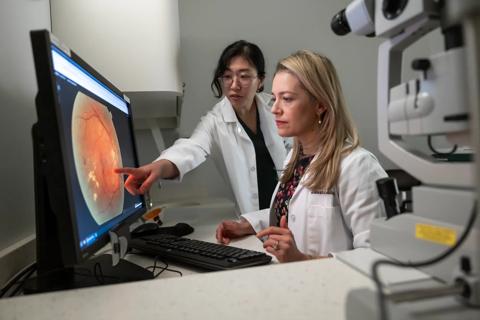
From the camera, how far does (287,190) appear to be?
1.31 metres

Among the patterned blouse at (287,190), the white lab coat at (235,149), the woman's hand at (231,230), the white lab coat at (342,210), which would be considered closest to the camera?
the white lab coat at (342,210)

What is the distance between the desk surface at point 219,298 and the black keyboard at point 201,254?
0.19 m

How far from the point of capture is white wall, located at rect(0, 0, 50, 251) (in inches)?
36.4

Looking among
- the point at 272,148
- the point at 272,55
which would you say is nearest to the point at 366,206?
the point at 272,148

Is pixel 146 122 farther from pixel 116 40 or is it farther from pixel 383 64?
pixel 383 64

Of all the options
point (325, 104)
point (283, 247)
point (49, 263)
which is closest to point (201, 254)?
point (283, 247)

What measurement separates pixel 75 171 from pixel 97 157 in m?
0.13

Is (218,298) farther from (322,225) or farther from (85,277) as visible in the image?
(322,225)

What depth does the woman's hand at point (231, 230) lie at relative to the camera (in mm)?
1131

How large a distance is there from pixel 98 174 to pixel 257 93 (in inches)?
56.4

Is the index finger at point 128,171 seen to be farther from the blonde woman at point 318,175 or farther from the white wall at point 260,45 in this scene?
the white wall at point 260,45

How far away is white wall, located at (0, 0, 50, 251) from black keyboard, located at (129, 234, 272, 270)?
312mm

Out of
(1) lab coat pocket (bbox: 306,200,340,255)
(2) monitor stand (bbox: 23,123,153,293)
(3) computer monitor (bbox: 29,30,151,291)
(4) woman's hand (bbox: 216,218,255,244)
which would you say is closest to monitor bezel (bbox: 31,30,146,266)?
(3) computer monitor (bbox: 29,30,151,291)

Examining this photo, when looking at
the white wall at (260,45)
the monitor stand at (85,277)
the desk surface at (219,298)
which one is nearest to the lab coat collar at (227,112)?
the white wall at (260,45)
